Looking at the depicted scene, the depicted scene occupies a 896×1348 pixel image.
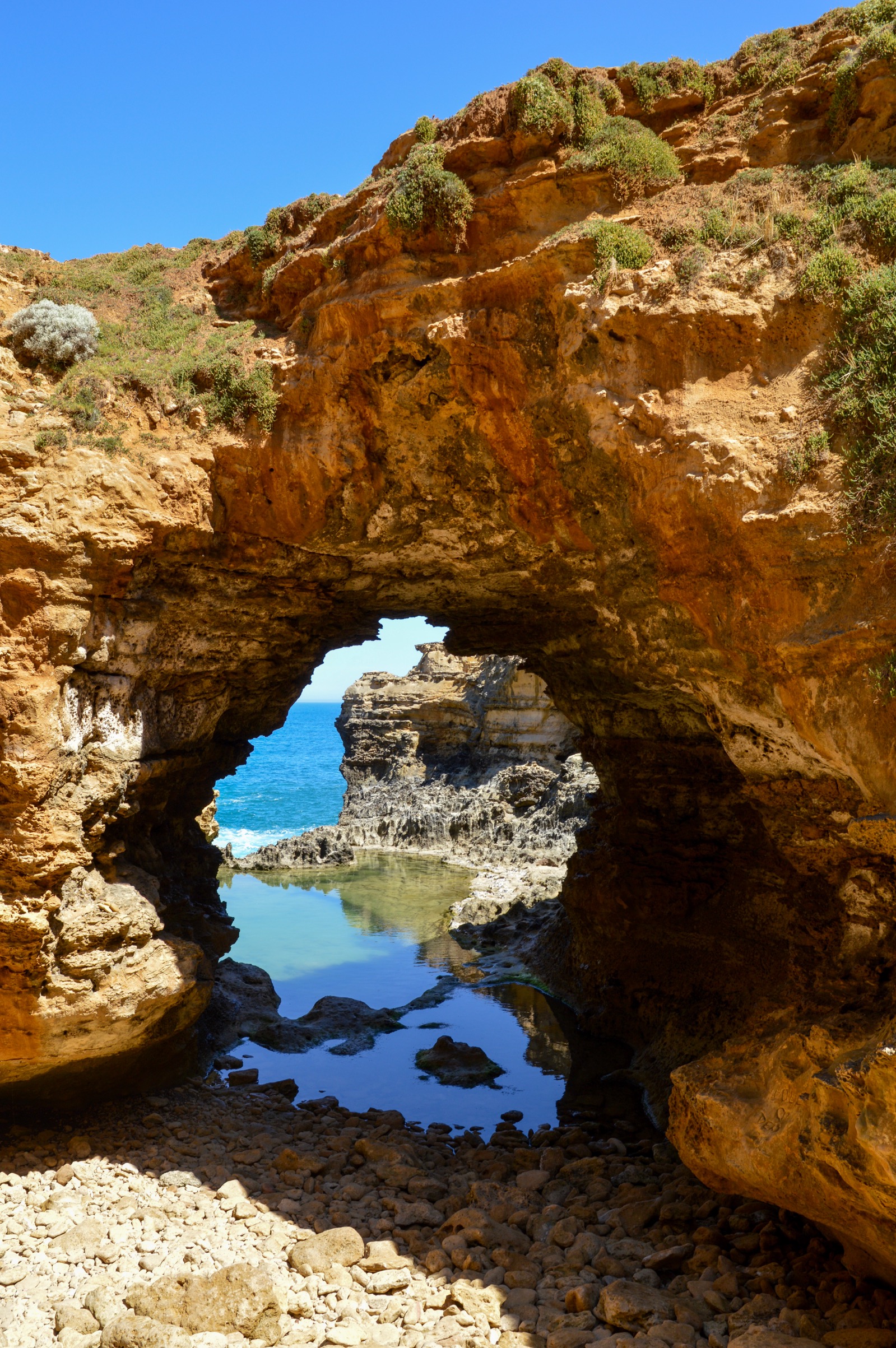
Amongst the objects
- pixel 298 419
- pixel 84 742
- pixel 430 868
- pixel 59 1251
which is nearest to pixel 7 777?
pixel 84 742

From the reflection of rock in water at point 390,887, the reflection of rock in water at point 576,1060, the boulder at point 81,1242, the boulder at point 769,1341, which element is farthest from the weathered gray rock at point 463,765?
the boulder at point 769,1341

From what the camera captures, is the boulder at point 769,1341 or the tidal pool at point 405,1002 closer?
the boulder at point 769,1341

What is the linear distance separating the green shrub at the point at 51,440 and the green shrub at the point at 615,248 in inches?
235

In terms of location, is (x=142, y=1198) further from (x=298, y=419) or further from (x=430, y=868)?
(x=430, y=868)

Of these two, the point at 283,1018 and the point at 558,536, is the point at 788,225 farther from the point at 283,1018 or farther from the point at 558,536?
the point at 283,1018

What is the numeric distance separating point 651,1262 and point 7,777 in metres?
7.63

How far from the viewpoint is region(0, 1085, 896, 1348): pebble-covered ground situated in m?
6.28

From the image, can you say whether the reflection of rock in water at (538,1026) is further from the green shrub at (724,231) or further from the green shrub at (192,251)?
the green shrub at (192,251)

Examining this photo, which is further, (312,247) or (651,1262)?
(312,247)

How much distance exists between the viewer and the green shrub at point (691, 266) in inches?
308

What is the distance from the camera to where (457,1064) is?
498 inches

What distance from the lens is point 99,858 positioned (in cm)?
966

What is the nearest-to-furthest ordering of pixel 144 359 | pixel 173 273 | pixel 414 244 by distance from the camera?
pixel 414 244 → pixel 144 359 → pixel 173 273

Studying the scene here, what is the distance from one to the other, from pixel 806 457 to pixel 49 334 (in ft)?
29.3
